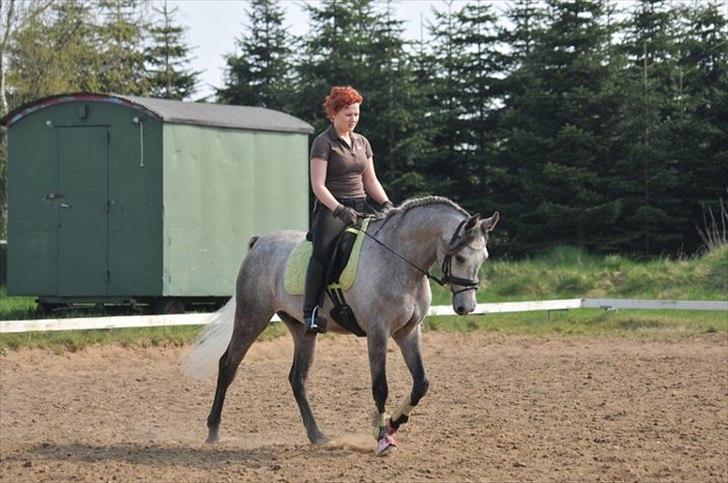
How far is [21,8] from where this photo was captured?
26141 mm

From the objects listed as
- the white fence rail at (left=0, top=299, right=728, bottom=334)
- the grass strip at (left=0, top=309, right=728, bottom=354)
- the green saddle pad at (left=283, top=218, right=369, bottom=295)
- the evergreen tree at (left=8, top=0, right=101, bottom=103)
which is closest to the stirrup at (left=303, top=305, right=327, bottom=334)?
the green saddle pad at (left=283, top=218, right=369, bottom=295)

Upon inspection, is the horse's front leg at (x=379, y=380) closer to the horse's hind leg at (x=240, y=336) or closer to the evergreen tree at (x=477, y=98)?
the horse's hind leg at (x=240, y=336)

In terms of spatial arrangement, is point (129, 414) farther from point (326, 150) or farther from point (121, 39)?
point (121, 39)

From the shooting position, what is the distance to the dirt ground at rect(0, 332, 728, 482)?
25.5 ft

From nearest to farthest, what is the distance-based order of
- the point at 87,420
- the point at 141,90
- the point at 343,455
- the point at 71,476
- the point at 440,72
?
the point at 71,476 → the point at 343,455 → the point at 87,420 → the point at 141,90 → the point at 440,72

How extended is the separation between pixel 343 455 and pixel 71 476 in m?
1.87

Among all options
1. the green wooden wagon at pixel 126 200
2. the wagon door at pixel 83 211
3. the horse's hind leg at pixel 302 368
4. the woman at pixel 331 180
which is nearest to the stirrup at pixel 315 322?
the woman at pixel 331 180

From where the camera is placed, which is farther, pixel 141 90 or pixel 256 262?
pixel 141 90

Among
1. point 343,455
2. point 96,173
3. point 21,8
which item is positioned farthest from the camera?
point 21,8

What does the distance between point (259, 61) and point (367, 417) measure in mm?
28727

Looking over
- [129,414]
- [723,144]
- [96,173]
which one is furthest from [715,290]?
[129,414]

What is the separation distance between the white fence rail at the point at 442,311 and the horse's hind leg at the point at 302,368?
5.13 meters

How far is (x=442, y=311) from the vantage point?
18172 millimetres

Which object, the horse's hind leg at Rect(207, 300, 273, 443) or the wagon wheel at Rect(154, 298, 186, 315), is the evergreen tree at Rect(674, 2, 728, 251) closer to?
the wagon wheel at Rect(154, 298, 186, 315)
